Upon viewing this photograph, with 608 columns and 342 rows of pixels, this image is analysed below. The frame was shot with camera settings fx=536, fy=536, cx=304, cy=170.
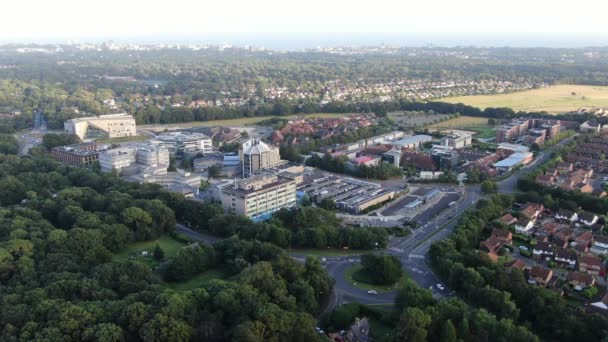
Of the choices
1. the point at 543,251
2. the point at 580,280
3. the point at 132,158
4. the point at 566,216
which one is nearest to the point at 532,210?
the point at 566,216

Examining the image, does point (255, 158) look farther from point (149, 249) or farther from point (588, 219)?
point (588, 219)

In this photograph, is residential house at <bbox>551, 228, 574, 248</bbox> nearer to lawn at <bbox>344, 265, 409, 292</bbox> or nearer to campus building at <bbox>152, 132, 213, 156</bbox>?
lawn at <bbox>344, 265, 409, 292</bbox>

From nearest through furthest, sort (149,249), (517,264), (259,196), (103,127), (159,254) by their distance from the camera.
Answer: (517,264), (159,254), (149,249), (259,196), (103,127)

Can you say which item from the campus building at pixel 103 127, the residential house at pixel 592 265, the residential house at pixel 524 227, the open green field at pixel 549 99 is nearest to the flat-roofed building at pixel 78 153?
the campus building at pixel 103 127

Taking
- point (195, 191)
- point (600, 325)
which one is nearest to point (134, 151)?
point (195, 191)

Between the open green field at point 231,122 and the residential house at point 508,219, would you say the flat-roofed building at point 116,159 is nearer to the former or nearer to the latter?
the open green field at point 231,122

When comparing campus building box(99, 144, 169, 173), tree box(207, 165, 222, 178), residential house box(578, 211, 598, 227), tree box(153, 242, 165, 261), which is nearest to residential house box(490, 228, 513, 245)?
residential house box(578, 211, 598, 227)
